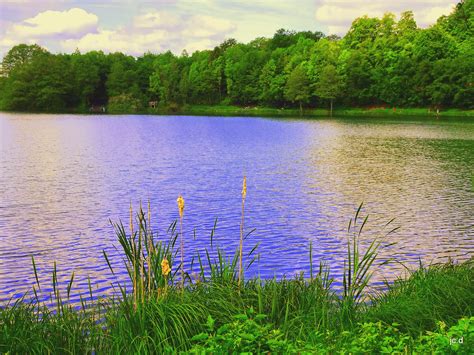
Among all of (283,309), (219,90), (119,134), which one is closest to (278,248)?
(283,309)

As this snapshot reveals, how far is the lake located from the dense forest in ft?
177

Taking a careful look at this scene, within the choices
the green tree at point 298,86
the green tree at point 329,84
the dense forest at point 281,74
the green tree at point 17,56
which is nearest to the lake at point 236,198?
the dense forest at point 281,74

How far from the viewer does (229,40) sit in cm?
17012

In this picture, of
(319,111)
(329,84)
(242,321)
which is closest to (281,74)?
(319,111)

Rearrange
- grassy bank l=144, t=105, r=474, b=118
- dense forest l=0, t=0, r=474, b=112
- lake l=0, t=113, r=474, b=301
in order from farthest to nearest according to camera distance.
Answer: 1. dense forest l=0, t=0, r=474, b=112
2. grassy bank l=144, t=105, r=474, b=118
3. lake l=0, t=113, r=474, b=301

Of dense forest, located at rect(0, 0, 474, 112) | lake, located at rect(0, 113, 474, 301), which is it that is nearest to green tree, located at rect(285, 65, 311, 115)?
dense forest, located at rect(0, 0, 474, 112)

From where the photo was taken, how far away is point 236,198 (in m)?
25.9

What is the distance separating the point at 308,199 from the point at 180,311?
63.0 ft

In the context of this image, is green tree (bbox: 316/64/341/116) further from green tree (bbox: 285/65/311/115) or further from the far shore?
the far shore

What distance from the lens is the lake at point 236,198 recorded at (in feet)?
53.8

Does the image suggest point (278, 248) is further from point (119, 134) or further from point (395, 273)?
point (119, 134)

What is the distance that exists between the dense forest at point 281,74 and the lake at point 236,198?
54.0 m

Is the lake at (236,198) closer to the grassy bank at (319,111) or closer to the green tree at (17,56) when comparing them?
the grassy bank at (319,111)

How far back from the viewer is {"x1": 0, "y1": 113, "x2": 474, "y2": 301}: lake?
16.4 metres
